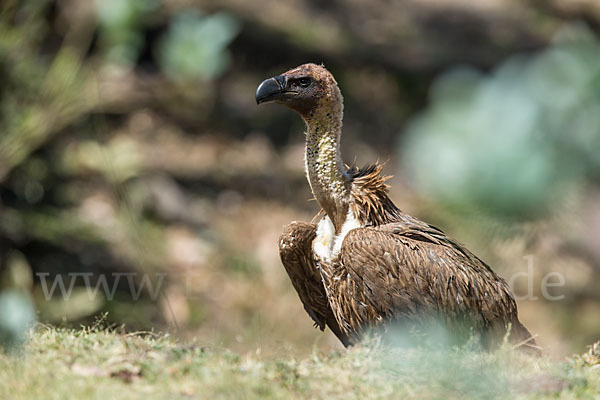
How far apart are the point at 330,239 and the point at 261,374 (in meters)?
1.44

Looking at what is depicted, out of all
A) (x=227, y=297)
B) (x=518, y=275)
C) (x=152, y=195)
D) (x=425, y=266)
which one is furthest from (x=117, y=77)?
(x=425, y=266)

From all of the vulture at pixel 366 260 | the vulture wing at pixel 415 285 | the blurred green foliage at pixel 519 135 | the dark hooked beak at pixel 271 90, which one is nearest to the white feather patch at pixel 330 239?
the vulture at pixel 366 260

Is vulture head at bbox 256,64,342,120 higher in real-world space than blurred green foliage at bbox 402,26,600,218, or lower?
higher

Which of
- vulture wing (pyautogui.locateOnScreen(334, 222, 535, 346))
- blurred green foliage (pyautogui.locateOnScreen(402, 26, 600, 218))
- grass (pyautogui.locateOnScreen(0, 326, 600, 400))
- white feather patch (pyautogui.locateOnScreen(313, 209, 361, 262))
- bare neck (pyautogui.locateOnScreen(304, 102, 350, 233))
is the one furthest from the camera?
bare neck (pyautogui.locateOnScreen(304, 102, 350, 233))

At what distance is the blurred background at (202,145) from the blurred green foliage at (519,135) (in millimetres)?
3397

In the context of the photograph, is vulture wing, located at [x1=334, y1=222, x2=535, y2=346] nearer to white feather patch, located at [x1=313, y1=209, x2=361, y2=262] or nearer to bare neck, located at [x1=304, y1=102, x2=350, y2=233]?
white feather patch, located at [x1=313, y1=209, x2=361, y2=262]

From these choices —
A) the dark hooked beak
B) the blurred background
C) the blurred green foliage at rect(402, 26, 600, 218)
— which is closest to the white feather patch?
the blurred background

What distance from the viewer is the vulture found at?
512 cm

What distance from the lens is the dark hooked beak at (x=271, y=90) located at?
18.4 feet

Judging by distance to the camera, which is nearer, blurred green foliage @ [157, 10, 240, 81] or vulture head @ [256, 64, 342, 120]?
vulture head @ [256, 64, 342, 120]

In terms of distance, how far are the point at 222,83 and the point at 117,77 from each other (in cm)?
216

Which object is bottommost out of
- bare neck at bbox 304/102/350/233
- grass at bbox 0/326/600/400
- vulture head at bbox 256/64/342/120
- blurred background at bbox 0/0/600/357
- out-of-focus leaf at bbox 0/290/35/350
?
grass at bbox 0/326/600/400

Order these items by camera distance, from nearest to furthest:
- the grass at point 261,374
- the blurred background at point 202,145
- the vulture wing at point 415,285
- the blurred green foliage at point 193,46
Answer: the grass at point 261,374 < the vulture wing at point 415,285 < the blurred background at point 202,145 < the blurred green foliage at point 193,46

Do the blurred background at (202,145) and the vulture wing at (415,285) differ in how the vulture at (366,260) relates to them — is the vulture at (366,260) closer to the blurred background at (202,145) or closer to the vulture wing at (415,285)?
the vulture wing at (415,285)
